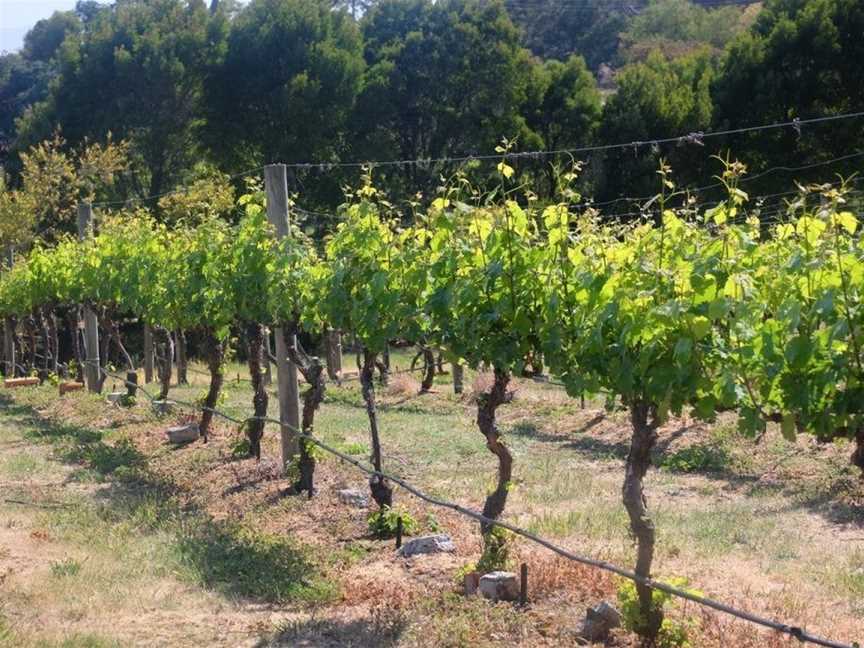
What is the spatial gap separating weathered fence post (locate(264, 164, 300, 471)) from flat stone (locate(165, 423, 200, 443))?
9.41ft

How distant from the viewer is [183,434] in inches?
541

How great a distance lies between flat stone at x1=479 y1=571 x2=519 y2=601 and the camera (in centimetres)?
691

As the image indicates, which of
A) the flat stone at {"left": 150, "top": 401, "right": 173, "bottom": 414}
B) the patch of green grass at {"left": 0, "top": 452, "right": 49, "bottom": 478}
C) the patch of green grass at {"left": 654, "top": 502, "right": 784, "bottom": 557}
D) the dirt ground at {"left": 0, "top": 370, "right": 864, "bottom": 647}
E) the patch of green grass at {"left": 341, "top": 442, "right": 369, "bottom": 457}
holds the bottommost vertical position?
the patch of green grass at {"left": 654, "top": 502, "right": 784, "bottom": 557}

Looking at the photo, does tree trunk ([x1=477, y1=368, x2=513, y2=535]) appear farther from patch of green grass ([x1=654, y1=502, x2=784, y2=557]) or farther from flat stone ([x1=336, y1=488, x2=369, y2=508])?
flat stone ([x1=336, y1=488, x2=369, y2=508])

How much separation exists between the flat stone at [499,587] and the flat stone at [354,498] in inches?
122

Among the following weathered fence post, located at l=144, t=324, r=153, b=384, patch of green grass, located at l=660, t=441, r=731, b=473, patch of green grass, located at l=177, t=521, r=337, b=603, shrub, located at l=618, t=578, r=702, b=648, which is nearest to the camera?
shrub, located at l=618, t=578, r=702, b=648

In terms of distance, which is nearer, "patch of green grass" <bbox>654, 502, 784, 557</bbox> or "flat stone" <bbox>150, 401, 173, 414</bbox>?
"patch of green grass" <bbox>654, 502, 784, 557</bbox>

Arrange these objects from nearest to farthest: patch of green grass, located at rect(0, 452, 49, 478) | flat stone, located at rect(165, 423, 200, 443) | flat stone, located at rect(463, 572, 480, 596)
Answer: flat stone, located at rect(463, 572, 480, 596), patch of green grass, located at rect(0, 452, 49, 478), flat stone, located at rect(165, 423, 200, 443)

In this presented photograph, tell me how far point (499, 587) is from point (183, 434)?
25.1ft

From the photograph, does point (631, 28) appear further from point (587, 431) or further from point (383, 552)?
point (383, 552)

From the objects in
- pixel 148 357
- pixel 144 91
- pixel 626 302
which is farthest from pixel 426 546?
pixel 144 91

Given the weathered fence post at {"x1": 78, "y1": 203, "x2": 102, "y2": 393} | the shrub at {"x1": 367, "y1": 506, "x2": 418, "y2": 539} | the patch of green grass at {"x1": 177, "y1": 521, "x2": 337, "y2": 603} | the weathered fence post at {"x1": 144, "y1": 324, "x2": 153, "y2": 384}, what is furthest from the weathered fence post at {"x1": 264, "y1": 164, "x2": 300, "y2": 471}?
the weathered fence post at {"x1": 144, "y1": 324, "x2": 153, "y2": 384}

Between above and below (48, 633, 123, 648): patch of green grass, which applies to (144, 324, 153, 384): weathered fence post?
above

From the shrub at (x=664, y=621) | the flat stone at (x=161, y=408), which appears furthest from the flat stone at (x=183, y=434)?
the shrub at (x=664, y=621)
